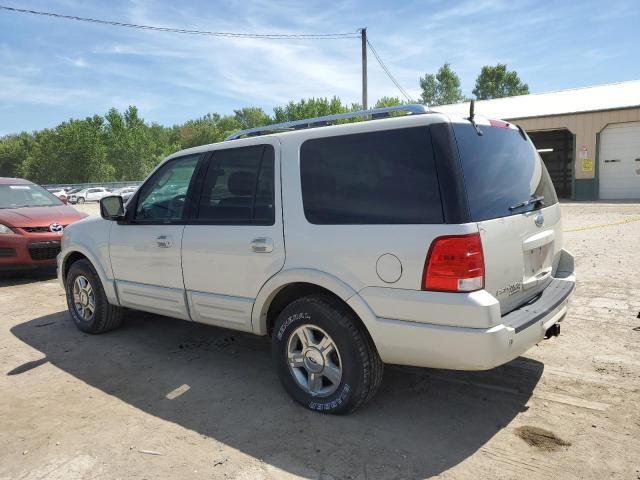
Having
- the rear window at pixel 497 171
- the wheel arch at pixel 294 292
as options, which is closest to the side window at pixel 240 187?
the wheel arch at pixel 294 292

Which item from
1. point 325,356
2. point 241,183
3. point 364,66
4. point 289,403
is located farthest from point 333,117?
point 364,66

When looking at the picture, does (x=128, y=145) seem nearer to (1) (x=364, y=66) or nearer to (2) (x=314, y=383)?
(1) (x=364, y=66)

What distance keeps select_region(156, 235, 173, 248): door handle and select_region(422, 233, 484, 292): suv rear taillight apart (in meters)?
2.33

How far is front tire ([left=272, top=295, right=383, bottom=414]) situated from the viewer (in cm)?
321

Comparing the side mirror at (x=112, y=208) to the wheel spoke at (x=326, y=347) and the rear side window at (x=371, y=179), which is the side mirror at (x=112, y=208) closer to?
the rear side window at (x=371, y=179)

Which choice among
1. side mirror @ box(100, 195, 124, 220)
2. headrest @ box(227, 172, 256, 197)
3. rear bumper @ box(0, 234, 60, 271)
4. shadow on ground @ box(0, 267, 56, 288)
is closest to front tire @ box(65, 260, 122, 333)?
side mirror @ box(100, 195, 124, 220)

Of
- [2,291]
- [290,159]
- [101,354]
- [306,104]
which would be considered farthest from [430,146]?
[306,104]

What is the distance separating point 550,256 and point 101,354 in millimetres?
4034

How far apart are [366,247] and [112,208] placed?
2829 mm

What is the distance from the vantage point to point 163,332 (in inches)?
213

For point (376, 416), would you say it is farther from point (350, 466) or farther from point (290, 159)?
point (290, 159)

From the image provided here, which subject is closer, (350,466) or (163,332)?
(350,466)

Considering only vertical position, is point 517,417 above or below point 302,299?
below

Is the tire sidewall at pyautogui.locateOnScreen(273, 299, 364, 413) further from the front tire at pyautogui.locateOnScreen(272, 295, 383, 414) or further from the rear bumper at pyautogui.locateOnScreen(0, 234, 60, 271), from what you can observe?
the rear bumper at pyautogui.locateOnScreen(0, 234, 60, 271)
